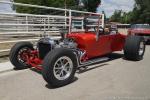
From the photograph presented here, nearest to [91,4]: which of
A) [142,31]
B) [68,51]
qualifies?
[142,31]

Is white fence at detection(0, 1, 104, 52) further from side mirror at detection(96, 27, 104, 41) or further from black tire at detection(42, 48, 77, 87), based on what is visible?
black tire at detection(42, 48, 77, 87)

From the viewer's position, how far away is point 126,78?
6316 mm

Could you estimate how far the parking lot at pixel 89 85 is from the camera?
5.10m

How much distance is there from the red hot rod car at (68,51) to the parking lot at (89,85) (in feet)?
0.89

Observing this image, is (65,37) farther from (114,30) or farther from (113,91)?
(113,91)

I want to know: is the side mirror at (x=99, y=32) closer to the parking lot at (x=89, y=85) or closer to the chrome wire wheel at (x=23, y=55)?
the parking lot at (x=89, y=85)

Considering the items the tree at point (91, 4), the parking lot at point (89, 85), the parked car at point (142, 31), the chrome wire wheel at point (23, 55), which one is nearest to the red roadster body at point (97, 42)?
the parking lot at point (89, 85)

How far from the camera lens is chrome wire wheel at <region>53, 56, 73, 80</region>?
5.72 meters

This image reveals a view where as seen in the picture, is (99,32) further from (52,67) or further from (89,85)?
(52,67)

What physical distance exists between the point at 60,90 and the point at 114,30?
399cm

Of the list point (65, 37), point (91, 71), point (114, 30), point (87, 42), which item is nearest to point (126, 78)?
point (91, 71)

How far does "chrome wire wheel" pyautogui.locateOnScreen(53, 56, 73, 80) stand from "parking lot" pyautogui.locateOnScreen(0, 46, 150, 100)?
0.26m

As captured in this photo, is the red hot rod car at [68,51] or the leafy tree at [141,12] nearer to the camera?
the red hot rod car at [68,51]

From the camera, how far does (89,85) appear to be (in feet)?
18.9
